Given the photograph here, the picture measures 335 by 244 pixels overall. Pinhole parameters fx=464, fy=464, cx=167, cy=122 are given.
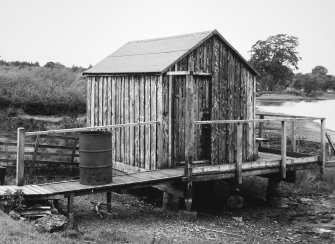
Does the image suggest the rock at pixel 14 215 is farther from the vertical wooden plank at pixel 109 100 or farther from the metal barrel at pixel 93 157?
the vertical wooden plank at pixel 109 100

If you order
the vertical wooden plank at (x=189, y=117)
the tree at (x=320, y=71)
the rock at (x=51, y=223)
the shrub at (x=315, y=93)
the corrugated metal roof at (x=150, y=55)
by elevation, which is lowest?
the rock at (x=51, y=223)

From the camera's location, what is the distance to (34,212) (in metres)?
9.29

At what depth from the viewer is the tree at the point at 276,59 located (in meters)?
91.4

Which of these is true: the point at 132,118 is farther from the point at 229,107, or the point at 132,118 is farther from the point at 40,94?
the point at 40,94

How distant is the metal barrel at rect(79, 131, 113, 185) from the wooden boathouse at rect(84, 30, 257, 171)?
2.13 metres

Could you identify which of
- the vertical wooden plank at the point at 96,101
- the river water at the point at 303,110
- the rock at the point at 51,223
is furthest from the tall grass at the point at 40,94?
the river water at the point at 303,110

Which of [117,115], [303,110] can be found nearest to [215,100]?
[117,115]

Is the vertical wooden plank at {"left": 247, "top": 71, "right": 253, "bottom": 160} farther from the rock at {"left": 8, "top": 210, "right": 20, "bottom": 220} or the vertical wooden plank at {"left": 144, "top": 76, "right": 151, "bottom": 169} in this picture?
the rock at {"left": 8, "top": 210, "right": 20, "bottom": 220}

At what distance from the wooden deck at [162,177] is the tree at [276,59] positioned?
7844cm

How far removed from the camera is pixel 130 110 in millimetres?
13414

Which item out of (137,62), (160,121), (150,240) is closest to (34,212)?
(150,240)

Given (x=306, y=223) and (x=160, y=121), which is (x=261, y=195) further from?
(x=160, y=121)

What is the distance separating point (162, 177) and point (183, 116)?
2101 mm

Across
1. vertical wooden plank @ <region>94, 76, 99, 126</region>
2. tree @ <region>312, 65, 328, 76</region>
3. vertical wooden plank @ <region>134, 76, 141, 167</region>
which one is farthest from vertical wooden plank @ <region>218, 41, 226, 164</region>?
tree @ <region>312, 65, 328, 76</region>
